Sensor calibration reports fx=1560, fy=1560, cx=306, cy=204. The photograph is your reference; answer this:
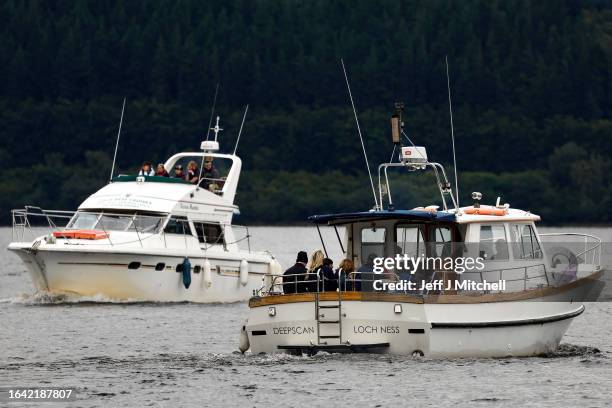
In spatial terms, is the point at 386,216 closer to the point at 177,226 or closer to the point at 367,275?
the point at 367,275

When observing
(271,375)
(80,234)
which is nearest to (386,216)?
(271,375)

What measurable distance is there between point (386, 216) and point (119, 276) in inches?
640

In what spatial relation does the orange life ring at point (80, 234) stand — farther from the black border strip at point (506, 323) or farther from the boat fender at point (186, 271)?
the black border strip at point (506, 323)

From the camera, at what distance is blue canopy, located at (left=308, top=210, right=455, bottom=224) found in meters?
30.8

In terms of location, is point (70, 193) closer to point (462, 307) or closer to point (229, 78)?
point (229, 78)

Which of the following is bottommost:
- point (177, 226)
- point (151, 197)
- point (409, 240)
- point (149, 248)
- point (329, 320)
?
point (329, 320)

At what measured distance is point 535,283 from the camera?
31.8 meters

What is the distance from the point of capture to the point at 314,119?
593 feet

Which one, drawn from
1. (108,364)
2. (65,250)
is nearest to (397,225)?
(108,364)

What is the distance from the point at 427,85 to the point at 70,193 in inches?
1883

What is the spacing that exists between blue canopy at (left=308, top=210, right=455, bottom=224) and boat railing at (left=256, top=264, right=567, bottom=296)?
42.8 inches

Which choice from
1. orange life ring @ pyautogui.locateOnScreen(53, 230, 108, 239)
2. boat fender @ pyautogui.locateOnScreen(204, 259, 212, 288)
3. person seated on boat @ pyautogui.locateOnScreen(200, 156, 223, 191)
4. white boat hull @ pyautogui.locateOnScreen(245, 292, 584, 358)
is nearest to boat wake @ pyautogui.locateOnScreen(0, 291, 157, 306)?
orange life ring @ pyautogui.locateOnScreen(53, 230, 108, 239)

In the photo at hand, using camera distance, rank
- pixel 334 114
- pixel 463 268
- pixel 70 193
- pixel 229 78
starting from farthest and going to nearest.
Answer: pixel 229 78, pixel 334 114, pixel 70 193, pixel 463 268

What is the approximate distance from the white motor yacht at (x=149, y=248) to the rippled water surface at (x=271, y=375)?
6682 mm
